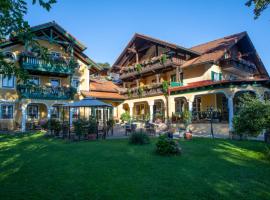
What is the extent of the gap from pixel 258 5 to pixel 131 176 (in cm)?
1396

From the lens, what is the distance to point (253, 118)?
8531 millimetres

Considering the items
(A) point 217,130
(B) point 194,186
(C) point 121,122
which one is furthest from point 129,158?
(C) point 121,122

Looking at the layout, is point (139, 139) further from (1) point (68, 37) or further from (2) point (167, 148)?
(1) point (68, 37)

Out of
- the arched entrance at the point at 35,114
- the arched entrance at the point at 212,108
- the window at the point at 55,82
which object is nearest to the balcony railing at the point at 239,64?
the arched entrance at the point at 212,108

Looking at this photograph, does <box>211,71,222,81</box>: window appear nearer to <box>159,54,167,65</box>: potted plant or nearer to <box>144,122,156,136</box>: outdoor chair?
<box>159,54,167,65</box>: potted plant

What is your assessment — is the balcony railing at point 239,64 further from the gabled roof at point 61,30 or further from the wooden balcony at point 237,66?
the gabled roof at point 61,30

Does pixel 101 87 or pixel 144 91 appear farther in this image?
pixel 101 87

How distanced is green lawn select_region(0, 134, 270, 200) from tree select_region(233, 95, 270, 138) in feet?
3.54

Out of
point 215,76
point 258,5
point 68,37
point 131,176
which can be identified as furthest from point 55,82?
point 258,5

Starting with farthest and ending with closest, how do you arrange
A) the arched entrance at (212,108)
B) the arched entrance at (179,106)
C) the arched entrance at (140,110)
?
the arched entrance at (140,110), the arched entrance at (179,106), the arched entrance at (212,108)

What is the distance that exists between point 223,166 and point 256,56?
21984 mm

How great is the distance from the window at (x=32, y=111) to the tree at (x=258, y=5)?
2007cm

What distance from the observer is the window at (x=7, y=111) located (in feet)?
61.3

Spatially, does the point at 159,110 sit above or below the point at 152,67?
below
